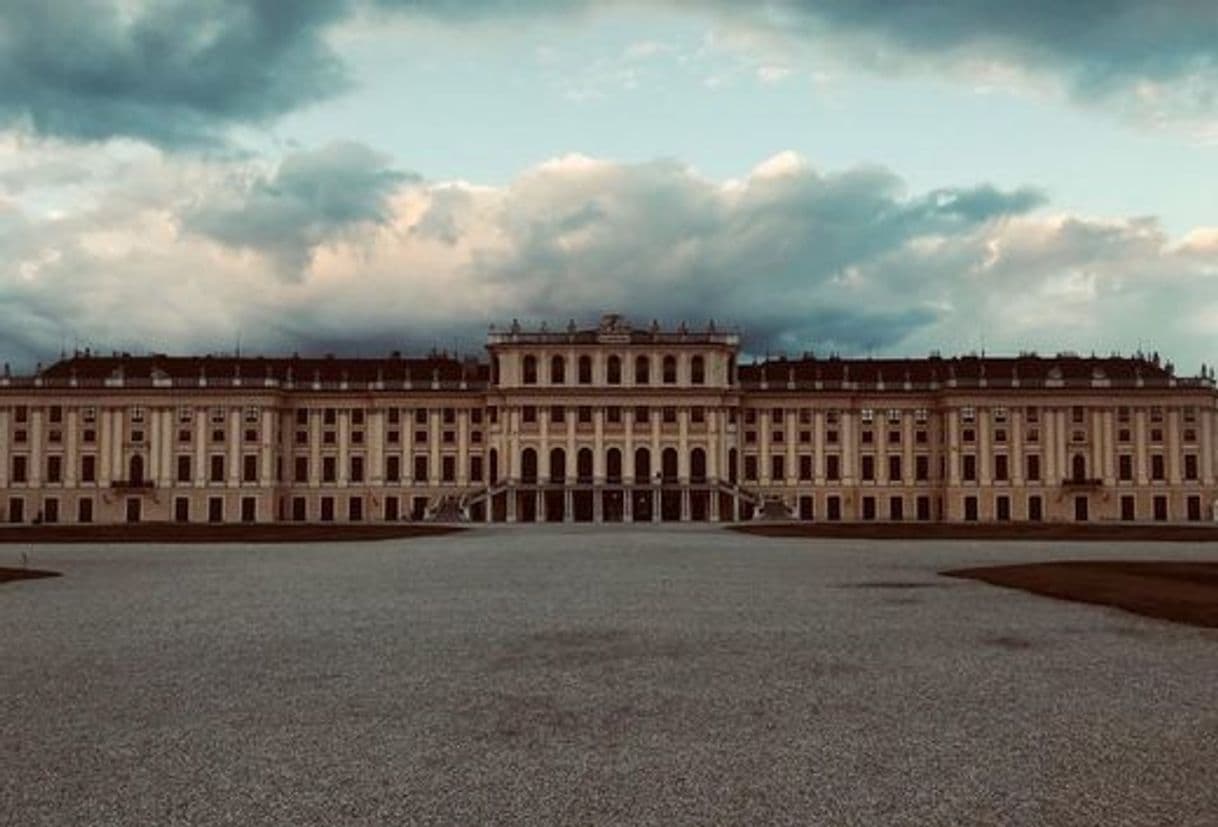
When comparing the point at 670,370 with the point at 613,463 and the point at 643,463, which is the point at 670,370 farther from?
the point at 613,463

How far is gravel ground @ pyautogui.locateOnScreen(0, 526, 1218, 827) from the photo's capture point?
9.56 metres

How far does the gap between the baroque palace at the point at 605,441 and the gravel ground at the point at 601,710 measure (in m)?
69.4

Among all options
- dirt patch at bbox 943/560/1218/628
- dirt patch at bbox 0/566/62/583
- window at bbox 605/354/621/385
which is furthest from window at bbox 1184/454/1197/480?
Answer: dirt patch at bbox 0/566/62/583

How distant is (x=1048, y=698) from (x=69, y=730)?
1017 cm

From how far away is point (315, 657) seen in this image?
1691 centimetres

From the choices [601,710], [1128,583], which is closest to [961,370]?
[1128,583]

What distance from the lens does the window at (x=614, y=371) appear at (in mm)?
96562

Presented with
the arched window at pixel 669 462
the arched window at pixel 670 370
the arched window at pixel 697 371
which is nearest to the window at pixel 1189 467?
the arched window at pixel 697 371

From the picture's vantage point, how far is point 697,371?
9694 centimetres

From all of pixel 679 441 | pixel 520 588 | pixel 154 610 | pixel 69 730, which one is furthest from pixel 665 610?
pixel 679 441

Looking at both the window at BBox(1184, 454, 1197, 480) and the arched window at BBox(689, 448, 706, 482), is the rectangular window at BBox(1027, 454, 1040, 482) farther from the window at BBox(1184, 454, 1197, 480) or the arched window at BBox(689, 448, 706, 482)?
the arched window at BBox(689, 448, 706, 482)

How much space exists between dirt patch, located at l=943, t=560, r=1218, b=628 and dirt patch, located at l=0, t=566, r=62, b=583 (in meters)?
23.6

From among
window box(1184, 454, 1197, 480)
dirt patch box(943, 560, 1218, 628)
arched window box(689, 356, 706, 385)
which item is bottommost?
dirt patch box(943, 560, 1218, 628)

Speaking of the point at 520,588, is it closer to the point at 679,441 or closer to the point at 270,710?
the point at 270,710
